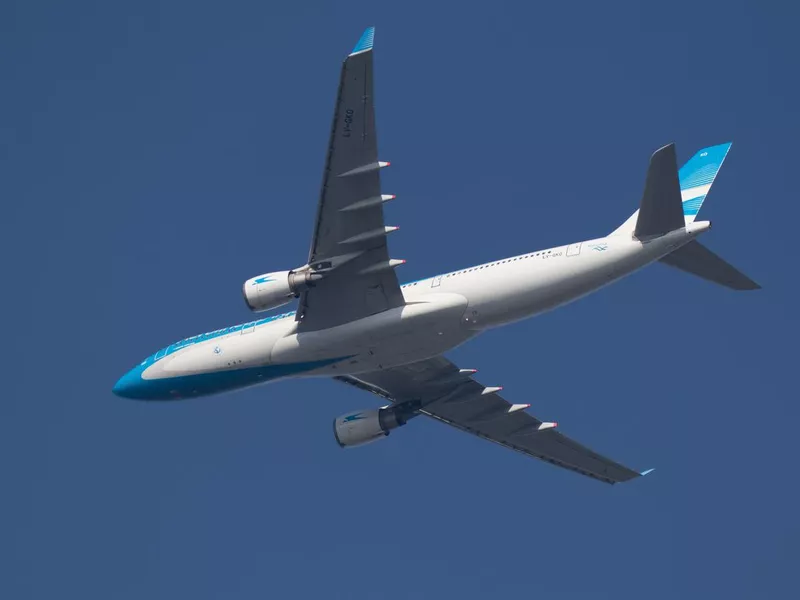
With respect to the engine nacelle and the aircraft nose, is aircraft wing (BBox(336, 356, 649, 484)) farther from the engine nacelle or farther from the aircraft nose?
the aircraft nose

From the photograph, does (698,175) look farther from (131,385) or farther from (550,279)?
(131,385)

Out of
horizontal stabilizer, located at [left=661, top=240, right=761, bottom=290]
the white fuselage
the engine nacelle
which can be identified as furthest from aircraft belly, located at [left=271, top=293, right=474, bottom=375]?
horizontal stabilizer, located at [left=661, top=240, right=761, bottom=290]

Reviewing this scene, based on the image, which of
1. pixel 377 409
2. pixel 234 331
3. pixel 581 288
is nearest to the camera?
pixel 581 288

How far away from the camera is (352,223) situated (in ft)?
128

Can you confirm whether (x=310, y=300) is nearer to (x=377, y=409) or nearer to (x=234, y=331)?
(x=234, y=331)

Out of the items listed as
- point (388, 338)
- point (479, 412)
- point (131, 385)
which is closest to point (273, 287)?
point (388, 338)

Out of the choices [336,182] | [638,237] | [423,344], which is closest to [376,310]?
[423,344]

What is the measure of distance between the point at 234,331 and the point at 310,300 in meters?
4.56

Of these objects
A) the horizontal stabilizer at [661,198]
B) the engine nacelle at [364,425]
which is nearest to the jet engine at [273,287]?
the engine nacelle at [364,425]

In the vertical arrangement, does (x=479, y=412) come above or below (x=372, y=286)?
below

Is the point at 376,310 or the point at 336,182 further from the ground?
the point at 336,182

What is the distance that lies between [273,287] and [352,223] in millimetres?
3667

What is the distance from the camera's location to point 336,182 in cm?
3791

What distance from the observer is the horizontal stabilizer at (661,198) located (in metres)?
37.1
